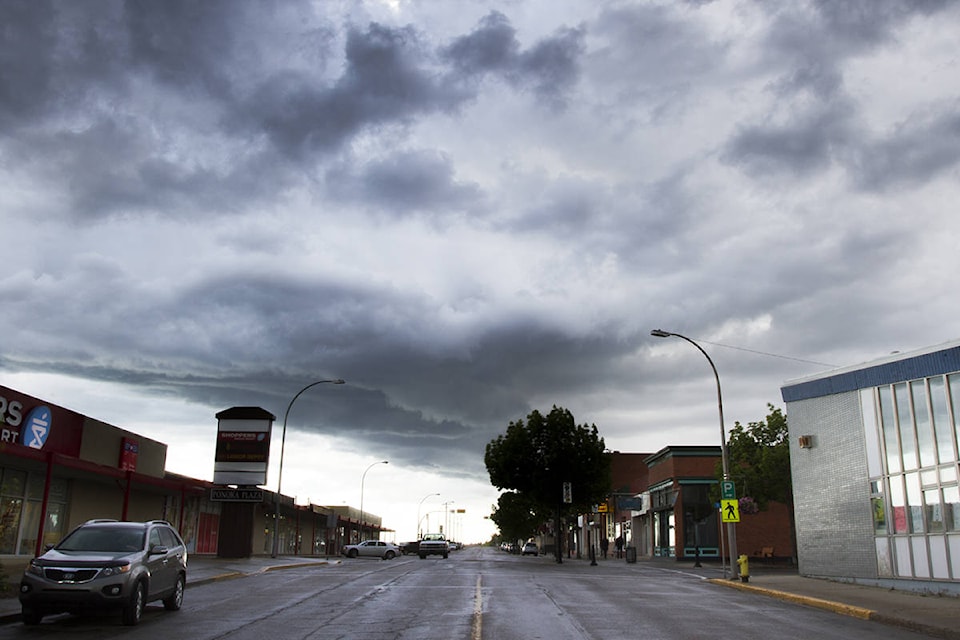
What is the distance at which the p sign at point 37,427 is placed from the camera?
974 inches

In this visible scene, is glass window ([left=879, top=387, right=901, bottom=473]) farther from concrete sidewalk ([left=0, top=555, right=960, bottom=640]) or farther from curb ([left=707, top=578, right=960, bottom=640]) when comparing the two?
curb ([left=707, top=578, right=960, bottom=640])

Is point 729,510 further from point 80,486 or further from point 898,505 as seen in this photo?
point 80,486

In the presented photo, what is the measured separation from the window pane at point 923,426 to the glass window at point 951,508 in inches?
37.9

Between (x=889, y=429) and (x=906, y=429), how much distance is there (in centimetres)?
81

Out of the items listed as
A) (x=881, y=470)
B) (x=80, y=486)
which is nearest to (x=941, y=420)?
(x=881, y=470)

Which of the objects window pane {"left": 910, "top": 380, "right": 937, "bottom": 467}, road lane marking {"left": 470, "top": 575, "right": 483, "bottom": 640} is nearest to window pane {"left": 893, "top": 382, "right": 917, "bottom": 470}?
window pane {"left": 910, "top": 380, "right": 937, "bottom": 467}

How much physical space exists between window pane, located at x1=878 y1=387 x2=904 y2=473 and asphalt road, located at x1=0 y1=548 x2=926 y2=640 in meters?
6.05

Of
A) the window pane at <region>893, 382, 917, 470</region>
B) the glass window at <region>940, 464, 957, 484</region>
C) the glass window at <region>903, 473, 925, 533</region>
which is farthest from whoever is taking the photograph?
the window pane at <region>893, 382, 917, 470</region>

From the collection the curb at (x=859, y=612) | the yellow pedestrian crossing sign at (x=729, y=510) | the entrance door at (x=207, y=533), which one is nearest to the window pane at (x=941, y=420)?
the curb at (x=859, y=612)

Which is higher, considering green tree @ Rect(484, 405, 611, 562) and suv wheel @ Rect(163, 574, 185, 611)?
green tree @ Rect(484, 405, 611, 562)

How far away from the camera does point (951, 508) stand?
2250 cm

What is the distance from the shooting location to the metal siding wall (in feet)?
86.8

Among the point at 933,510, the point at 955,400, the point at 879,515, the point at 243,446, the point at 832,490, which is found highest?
the point at 243,446

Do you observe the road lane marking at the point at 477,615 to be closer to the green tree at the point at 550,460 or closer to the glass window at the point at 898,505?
the glass window at the point at 898,505
